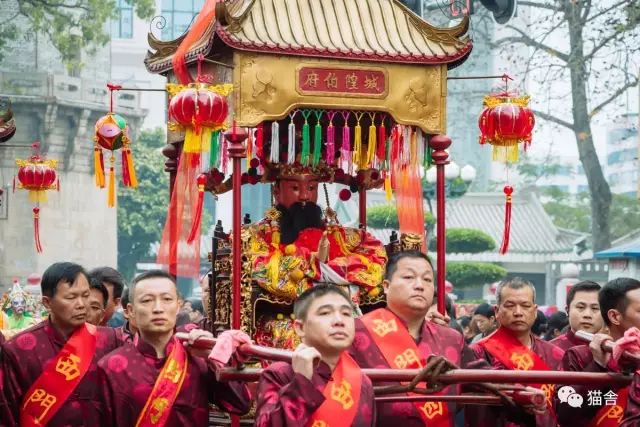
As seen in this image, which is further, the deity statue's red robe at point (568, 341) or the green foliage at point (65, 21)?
the green foliage at point (65, 21)

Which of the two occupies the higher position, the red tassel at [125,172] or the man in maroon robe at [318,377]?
the red tassel at [125,172]

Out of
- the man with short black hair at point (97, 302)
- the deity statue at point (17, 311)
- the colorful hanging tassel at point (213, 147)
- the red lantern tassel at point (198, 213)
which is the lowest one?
the deity statue at point (17, 311)

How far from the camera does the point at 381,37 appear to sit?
8.91 m

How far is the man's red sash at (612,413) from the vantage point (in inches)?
261

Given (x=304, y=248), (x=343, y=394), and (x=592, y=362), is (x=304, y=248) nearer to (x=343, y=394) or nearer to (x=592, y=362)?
(x=592, y=362)

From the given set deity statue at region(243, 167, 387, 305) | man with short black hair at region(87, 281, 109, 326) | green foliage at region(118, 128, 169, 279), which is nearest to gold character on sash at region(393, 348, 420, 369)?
man with short black hair at region(87, 281, 109, 326)

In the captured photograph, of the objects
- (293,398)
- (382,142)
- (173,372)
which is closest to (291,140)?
(382,142)

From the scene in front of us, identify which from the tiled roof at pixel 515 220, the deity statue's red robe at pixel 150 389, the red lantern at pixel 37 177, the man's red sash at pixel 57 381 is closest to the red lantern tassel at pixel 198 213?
the man's red sash at pixel 57 381

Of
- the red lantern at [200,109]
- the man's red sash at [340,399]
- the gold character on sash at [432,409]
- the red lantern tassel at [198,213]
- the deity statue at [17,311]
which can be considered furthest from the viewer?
the deity statue at [17,311]

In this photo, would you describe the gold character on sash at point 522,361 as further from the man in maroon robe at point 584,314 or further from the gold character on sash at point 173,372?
the gold character on sash at point 173,372

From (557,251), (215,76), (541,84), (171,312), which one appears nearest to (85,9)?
(541,84)

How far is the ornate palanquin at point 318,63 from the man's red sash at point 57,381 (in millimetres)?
1832

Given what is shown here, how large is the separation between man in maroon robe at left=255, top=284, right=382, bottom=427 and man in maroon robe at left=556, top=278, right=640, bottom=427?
1372mm

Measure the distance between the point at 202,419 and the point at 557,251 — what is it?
1336 inches
